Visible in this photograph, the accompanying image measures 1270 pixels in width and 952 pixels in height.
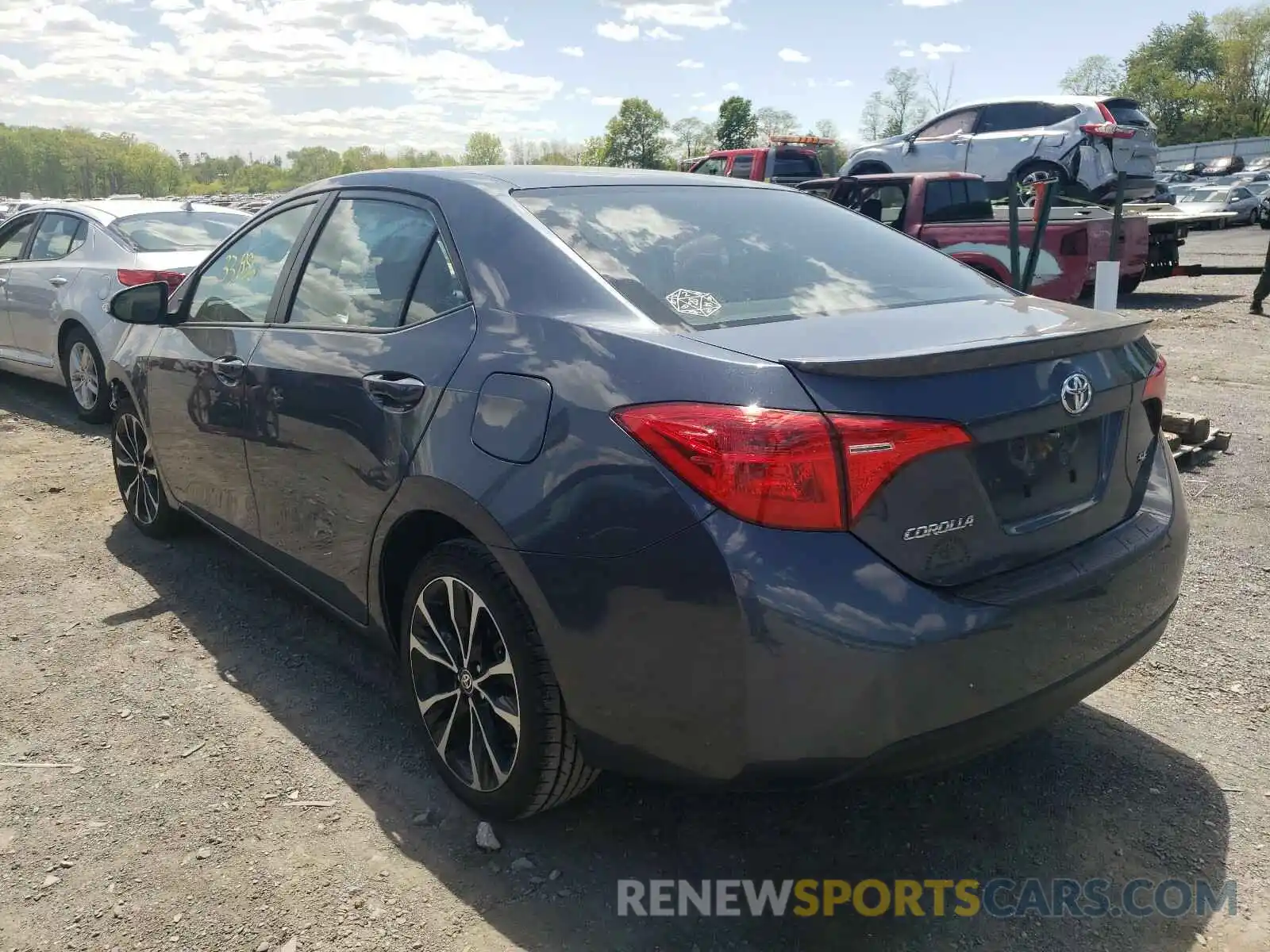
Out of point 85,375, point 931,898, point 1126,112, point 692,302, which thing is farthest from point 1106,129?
point 931,898

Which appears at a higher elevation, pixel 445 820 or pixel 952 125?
pixel 952 125

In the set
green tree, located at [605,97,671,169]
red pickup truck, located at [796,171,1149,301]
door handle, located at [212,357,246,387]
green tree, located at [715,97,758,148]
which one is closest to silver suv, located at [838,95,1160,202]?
red pickup truck, located at [796,171,1149,301]

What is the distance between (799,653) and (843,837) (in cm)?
91

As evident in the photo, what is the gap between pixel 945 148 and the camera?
15.9 m

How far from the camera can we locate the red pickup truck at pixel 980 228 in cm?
1002

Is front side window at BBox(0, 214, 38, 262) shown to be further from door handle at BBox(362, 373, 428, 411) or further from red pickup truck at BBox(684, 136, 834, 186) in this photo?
red pickup truck at BBox(684, 136, 834, 186)

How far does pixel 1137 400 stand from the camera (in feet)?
8.38

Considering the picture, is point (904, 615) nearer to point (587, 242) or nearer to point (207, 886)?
point (587, 242)

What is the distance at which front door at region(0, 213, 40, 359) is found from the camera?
8.27 meters

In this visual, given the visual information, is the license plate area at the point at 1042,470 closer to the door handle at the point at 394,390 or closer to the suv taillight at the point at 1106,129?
the door handle at the point at 394,390

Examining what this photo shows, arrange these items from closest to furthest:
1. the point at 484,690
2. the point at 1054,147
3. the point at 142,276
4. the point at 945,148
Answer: the point at 484,690
the point at 142,276
the point at 1054,147
the point at 945,148

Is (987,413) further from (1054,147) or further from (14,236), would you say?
(1054,147)

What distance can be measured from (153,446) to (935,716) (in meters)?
3.69

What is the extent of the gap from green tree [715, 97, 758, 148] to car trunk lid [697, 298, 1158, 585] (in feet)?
300
